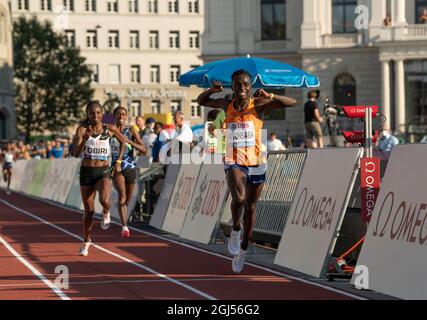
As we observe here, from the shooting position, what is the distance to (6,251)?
59.3 feet

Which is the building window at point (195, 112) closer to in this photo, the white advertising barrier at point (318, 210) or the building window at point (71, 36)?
the building window at point (71, 36)

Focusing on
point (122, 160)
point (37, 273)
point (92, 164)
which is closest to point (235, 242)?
point (37, 273)

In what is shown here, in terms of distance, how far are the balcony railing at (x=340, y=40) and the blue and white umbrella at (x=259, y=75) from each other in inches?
2101

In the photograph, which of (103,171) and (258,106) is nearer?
(258,106)

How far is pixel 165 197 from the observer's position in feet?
74.9

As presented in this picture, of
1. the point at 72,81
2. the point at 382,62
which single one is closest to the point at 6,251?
the point at 382,62

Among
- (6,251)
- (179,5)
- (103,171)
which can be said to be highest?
(179,5)

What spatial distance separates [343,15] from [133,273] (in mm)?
65022

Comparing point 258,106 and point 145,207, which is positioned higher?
point 258,106

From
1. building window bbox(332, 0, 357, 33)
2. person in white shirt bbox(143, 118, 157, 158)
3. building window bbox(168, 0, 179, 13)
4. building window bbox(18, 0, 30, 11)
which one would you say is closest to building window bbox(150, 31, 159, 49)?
building window bbox(168, 0, 179, 13)

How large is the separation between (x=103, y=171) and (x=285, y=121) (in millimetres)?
62010

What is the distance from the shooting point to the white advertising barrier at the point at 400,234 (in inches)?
441

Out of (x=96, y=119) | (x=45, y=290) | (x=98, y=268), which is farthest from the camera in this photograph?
(x=96, y=119)
